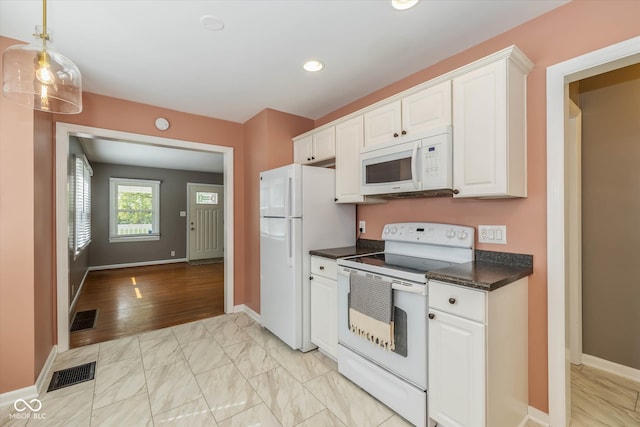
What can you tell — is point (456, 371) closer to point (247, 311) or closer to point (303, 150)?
point (303, 150)

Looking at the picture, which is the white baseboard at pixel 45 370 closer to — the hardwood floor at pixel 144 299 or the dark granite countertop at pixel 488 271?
the hardwood floor at pixel 144 299

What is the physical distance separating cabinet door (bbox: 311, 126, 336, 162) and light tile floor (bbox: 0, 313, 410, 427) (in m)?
1.92

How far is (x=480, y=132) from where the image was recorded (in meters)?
1.74

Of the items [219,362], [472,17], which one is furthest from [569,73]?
[219,362]

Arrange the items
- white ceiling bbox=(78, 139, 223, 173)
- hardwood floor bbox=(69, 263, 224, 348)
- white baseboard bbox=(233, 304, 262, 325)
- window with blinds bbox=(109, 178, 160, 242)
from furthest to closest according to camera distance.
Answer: window with blinds bbox=(109, 178, 160, 242)
white ceiling bbox=(78, 139, 223, 173)
white baseboard bbox=(233, 304, 262, 325)
hardwood floor bbox=(69, 263, 224, 348)

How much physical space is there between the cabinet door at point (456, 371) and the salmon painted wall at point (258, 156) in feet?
7.41

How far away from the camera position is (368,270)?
6.61ft

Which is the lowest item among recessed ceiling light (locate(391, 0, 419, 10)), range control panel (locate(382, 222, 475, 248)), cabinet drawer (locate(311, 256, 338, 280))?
cabinet drawer (locate(311, 256, 338, 280))

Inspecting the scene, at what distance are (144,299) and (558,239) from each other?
4976 millimetres

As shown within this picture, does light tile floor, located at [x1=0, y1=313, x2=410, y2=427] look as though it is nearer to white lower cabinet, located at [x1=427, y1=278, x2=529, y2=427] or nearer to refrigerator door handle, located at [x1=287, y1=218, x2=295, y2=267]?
white lower cabinet, located at [x1=427, y1=278, x2=529, y2=427]

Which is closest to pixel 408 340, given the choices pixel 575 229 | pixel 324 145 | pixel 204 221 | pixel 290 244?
pixel 290 244

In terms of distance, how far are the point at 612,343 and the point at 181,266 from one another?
24.4 feet

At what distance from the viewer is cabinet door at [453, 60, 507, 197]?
166 centimetres
